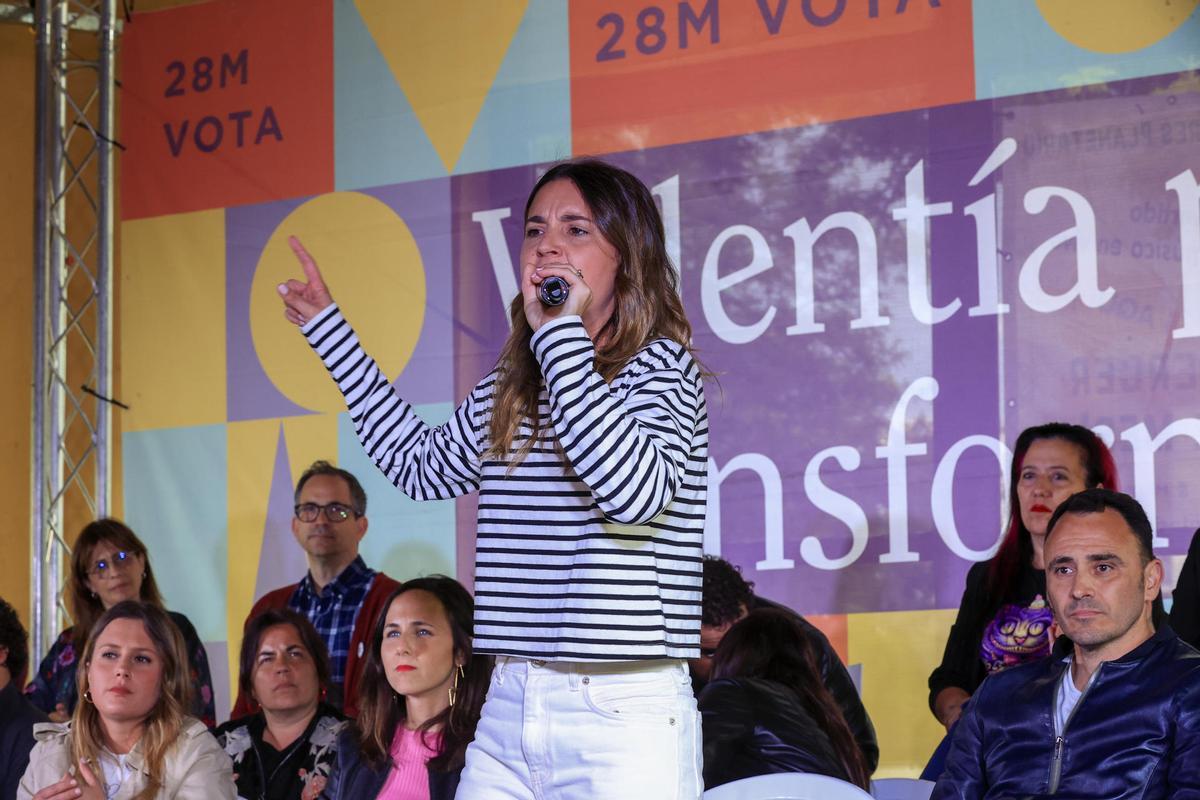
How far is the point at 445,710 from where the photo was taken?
3389 millimetres

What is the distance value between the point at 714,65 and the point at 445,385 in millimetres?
1385

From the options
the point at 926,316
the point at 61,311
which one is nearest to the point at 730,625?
the point at 926,316

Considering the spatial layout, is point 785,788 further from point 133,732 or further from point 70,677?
point 70,677

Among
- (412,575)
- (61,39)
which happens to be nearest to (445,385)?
(412,575)

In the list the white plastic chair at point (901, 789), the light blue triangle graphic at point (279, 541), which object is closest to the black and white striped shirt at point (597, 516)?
the white plastic chair at point (901, 789)

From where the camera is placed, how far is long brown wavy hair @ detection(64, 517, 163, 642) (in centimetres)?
451

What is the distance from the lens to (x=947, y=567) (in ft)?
13.9

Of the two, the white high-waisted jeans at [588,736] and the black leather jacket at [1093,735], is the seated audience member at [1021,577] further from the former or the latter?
the white high-waisted jeans at [588,736]

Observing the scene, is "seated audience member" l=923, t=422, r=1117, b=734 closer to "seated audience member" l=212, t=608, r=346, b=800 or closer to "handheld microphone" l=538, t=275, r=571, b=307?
"seated audience member" l=212, t=608, r=346, b=800

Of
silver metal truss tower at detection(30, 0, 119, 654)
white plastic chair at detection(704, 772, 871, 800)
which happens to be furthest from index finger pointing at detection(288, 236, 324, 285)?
silver metal truss tower at detection(30, 0, 119, 654)

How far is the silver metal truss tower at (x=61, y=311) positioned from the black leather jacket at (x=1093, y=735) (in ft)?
12.1

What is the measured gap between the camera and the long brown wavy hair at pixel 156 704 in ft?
11.3

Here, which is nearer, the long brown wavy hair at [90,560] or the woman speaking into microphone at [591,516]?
the woman speaking into microphone at [591,516]

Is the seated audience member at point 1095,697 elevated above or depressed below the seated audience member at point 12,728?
above
